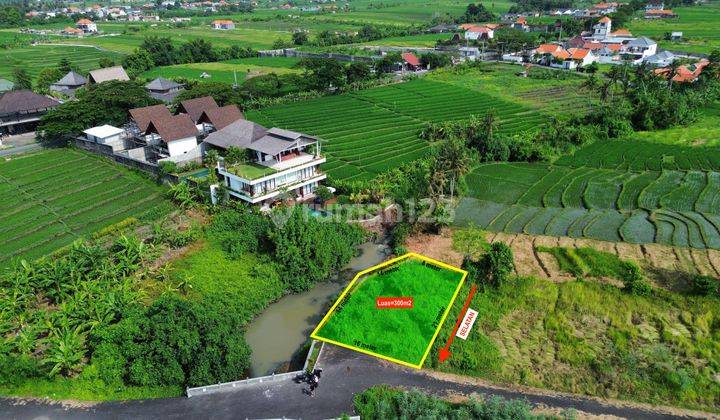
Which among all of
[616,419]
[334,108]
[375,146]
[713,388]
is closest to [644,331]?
[713,388]

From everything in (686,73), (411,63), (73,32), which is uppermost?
(73,32)

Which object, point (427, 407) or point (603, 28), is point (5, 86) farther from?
point (603, 28)

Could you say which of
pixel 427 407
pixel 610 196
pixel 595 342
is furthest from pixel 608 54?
pixel 427 407

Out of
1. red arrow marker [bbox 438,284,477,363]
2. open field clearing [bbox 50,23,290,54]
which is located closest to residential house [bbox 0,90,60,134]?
red arrow marker [bbox 438,284,477,363]

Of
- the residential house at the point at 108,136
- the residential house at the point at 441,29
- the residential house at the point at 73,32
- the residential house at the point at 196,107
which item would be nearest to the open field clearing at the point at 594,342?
the residential house at the point at 196,107

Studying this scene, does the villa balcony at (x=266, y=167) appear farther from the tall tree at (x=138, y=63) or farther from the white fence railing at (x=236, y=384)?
the tall tree at (x=138, y=63)

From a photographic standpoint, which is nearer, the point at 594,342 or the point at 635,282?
the point at 594,342

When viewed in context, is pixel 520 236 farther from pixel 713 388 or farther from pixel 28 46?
pixel 28 46

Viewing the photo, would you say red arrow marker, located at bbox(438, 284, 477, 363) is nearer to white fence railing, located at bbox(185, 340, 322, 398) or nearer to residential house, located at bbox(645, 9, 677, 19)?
white fence railing, located at bbox(185, 340, 322, 398)
